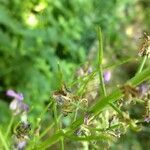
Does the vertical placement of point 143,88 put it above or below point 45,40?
below

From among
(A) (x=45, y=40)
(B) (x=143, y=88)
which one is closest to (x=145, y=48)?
(B) (x=143, y=88)

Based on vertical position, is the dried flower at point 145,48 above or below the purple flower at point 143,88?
above

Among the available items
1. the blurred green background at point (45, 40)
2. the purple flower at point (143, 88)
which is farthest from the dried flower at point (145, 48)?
the blurred green background at point (45, 40)

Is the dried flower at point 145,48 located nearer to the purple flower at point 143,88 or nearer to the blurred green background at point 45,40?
the purple flower at point 143,88

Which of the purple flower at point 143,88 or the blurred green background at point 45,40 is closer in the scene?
the purple flower at point 143,88

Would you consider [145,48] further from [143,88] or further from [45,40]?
[45,40]

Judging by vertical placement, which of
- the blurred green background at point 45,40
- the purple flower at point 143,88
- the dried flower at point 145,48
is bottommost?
the purple flower at point 143,88

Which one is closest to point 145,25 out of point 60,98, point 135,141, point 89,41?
point 89,41

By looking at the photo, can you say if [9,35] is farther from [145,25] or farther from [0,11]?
[145,25]
